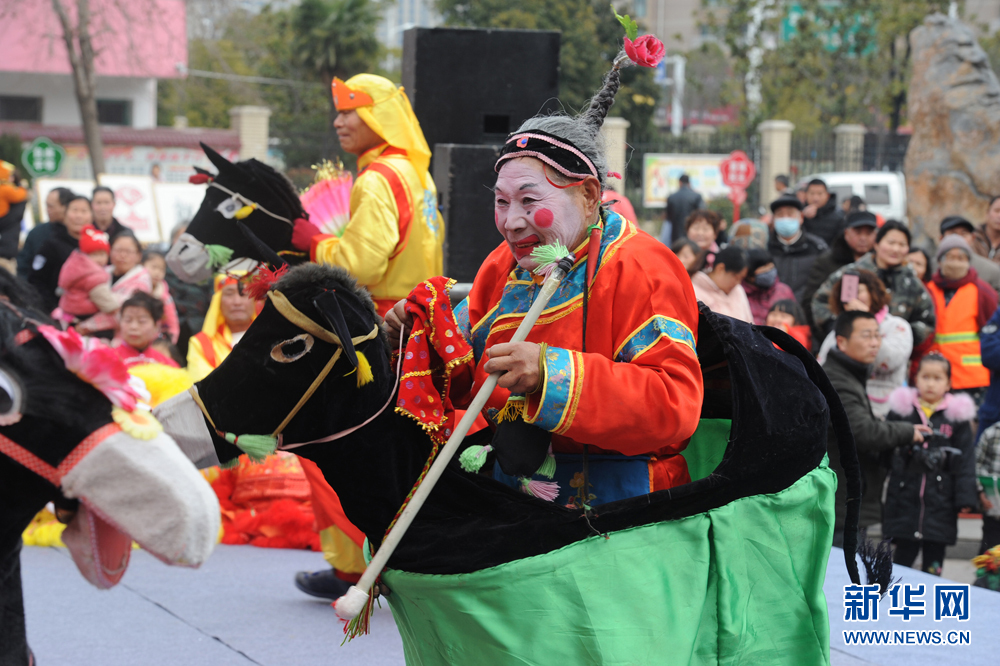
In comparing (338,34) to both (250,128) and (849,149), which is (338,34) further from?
(849,149)

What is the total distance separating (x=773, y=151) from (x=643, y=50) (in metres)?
20.0

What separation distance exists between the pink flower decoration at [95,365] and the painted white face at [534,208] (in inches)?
34.6

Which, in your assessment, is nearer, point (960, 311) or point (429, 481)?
point (429, 481)

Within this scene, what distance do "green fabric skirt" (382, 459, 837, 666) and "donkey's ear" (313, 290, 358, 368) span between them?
49cm

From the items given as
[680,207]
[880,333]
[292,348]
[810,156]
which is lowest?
[880,333]

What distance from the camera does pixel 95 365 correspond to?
224 centimetres

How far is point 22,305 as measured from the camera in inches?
96.6

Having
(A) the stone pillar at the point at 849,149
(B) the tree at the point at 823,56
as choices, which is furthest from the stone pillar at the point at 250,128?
(A) the stone pillar at the point at 849,149

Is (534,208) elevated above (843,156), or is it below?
below

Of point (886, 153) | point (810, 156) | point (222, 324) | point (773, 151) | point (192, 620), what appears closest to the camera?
point (192, 620)

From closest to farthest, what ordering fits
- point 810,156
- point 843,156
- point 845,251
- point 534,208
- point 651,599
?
point 651,599 < point 534,208 < point 845,251 < point 810,156 < point 843,156

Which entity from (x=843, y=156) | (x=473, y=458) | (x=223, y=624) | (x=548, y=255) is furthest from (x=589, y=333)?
(x=843, y=156)

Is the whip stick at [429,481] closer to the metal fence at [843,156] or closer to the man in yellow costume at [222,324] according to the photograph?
the man in yellow costume at [222,324]

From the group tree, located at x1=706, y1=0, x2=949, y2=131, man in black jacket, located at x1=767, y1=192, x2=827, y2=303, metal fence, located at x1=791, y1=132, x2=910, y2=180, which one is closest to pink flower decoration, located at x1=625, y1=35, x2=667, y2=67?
man in black jacket, located at x1=767, y1=192, x2=827, y2=303
